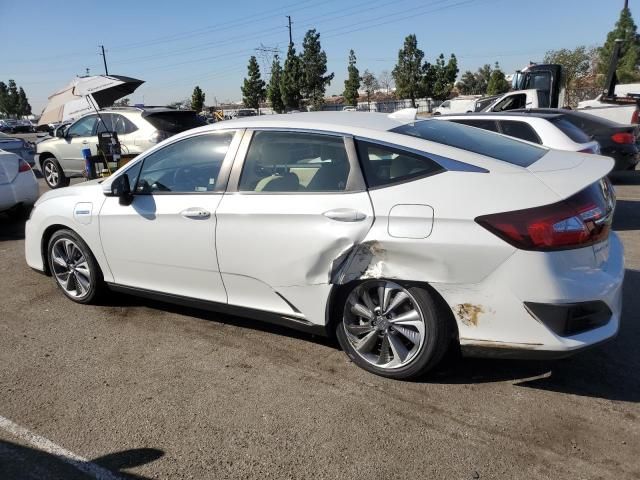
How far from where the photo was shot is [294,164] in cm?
350

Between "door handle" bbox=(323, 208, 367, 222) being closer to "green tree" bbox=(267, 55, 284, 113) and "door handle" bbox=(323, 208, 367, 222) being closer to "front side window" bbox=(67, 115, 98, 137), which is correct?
"front side window" bbox=(67, 115, 98, 137)

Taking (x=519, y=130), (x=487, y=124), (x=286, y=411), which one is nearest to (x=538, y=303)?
(x=286, y=411)

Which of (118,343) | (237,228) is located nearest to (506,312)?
(237,228)

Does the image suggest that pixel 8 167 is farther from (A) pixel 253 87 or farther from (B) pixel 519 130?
(A) pixel 253 87

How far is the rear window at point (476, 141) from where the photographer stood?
10.5 ft

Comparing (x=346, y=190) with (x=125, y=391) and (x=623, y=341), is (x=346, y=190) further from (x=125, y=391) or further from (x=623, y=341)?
(x=623, y=341)

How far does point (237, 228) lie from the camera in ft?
11.5

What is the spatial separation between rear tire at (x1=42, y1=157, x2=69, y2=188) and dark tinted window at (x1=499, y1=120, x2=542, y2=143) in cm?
976

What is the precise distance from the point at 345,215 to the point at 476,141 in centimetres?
105

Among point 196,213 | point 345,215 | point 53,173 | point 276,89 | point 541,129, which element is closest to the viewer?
point 345,215

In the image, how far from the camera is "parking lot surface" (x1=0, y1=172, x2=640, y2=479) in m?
2.52

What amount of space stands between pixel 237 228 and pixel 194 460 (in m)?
1.49

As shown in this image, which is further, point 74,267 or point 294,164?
point 74,267

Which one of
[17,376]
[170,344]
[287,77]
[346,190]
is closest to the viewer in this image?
[346,190]
